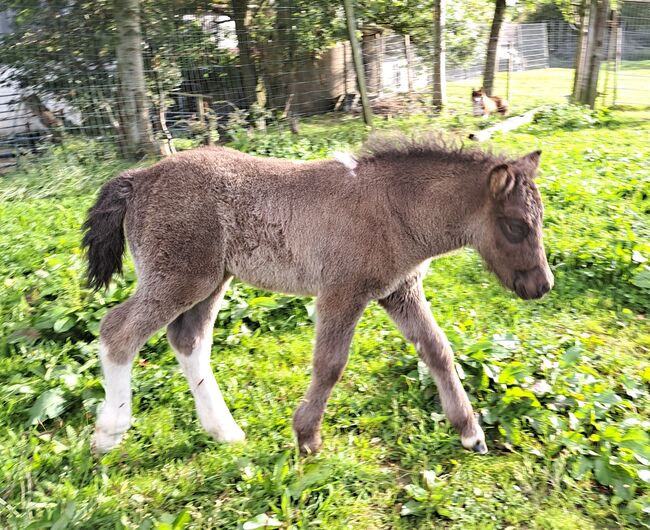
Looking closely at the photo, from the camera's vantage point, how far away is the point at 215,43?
390 inches

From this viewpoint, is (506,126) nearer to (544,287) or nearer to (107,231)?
(544,287)

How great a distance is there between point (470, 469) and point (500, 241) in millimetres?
1266

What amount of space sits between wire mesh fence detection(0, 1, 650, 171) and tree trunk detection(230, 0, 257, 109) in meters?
0.02

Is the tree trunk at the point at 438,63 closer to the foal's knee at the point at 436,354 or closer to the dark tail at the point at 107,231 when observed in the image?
the foal's knee at the point at 436,354

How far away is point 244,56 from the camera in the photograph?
34.0ft

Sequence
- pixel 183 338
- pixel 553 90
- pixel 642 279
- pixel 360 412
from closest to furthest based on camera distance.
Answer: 1. pixel 183 338
2. pixel 360 412
3. pixel 642 279
4. pixel 553 90

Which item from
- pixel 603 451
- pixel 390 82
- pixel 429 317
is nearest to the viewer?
pixel 603 451

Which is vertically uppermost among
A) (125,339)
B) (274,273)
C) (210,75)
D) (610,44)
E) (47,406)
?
(210,75)

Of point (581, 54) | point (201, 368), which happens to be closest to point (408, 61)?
point (581, 54)

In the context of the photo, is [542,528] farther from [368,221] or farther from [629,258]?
[629,258]

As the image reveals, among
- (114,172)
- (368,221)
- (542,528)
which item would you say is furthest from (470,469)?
(114,172)

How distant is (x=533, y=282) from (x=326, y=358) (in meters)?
1.23

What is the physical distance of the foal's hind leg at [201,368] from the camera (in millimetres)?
3566

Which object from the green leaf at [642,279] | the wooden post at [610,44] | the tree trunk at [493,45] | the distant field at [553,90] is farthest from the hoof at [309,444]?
the wooden post at [610,44]
